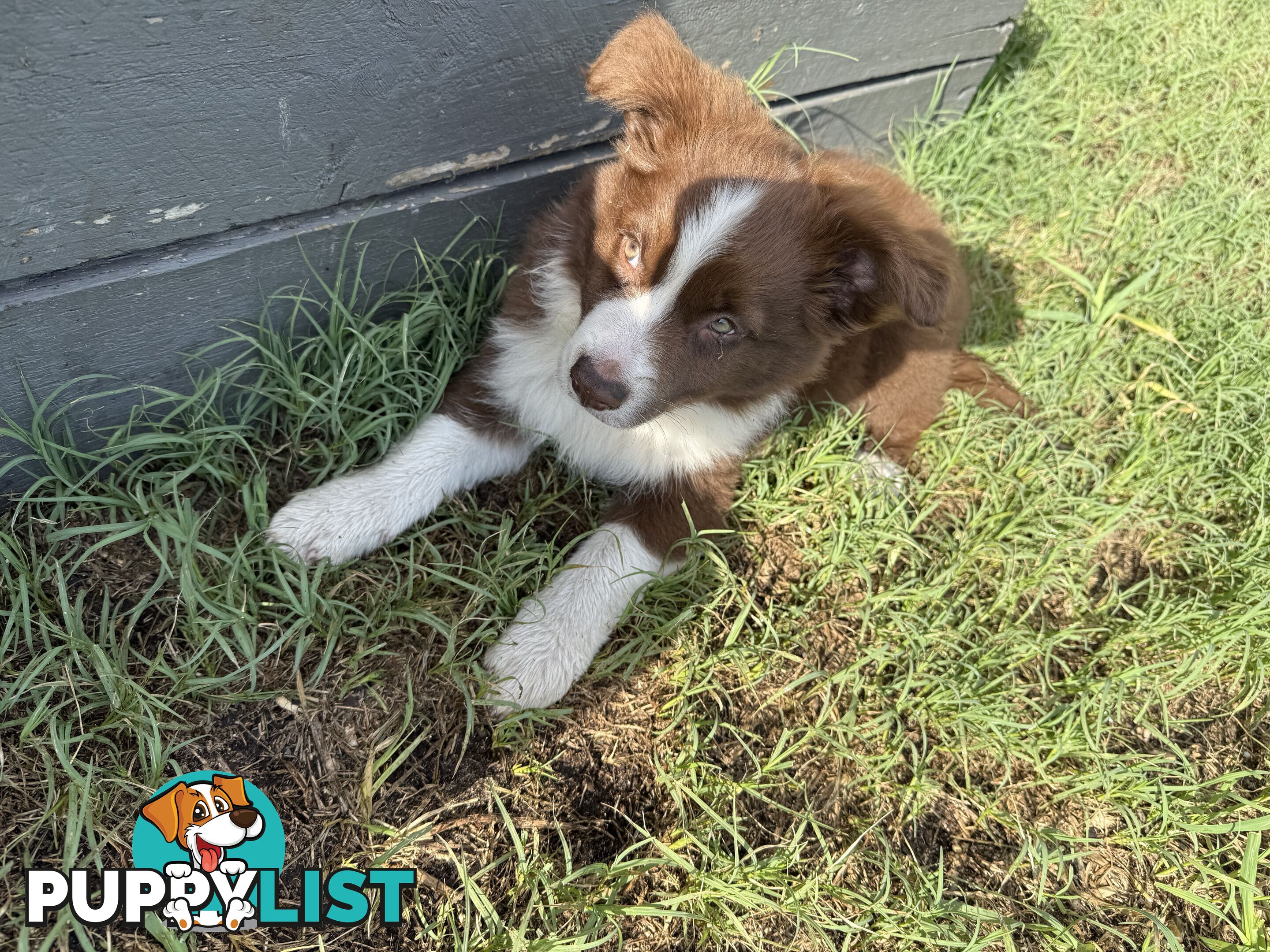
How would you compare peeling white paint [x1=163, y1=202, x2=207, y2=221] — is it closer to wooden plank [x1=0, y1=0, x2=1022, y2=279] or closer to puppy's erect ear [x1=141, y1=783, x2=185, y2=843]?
wooden plank [x1=0, y1=0, x2=1022, y2=279]

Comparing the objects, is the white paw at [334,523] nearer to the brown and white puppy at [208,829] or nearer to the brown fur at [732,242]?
the brown and white puppy at [208,829]

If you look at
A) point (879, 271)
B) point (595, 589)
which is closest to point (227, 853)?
point (595, 589)

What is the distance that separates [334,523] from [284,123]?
1058 millimetres

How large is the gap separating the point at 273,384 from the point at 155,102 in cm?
82

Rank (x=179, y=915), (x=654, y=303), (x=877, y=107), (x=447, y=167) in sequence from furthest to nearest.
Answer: (x=877, y=107), (x=447, y=167), (x=654, y=303), (x=179, y=915)

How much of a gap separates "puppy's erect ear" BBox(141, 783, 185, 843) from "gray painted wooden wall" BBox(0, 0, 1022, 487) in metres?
1.07

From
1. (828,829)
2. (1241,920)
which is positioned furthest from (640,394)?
(1241,920)

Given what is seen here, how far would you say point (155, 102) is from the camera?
1880mm

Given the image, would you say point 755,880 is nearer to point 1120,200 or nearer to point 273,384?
point 273,384

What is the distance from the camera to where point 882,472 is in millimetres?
2947

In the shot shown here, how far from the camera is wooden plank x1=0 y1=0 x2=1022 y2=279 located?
1.77m

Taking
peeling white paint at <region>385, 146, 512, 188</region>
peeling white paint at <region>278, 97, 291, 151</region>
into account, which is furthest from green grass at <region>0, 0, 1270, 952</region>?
peeling white paint at <region>278, 97, 291, 151</region>

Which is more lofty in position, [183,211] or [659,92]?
[659,92]

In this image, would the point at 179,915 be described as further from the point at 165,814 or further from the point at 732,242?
the point at 732,242
